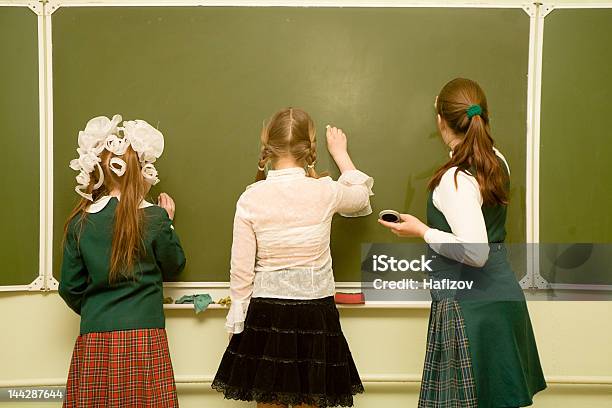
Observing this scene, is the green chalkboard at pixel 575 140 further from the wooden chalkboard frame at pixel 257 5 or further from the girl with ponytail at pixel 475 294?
the girl with ponytail at pixel 475 294

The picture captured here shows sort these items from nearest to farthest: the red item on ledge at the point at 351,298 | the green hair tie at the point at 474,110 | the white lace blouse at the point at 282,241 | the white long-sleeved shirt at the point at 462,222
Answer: the white long-sleeved shirt at the point at 462,222, the green hair tie at the point at 474,110, the white lace blouse at the point at 282,241, the red item on ledge at the point at 351,298

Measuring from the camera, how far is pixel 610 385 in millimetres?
2443

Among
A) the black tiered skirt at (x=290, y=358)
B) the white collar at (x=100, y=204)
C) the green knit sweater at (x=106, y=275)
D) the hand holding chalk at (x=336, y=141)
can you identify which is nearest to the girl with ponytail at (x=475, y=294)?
the black tiered skirt at (x=290, y=358)

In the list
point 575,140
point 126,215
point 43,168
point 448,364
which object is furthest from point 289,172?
point 575,140

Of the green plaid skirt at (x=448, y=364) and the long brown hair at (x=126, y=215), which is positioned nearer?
the green plaid skirt at (x=448, y=364)

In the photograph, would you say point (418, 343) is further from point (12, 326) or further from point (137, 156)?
point (12, 326)

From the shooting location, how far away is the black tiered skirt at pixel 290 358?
193 cm

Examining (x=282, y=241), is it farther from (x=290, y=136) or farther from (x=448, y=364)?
(x=448, y=364)

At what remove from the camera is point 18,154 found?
240cm

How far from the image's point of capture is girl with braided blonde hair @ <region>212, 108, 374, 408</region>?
6.36ft

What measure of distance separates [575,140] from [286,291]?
130 centimetres

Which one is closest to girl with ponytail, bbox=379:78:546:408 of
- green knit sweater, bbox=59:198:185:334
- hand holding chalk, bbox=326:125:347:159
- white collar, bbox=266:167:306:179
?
white collar, bbox=266:167:306:179

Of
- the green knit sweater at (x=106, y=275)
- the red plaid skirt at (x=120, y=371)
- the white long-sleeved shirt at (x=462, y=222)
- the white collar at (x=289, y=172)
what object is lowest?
the red plaid skirt at (x=120, y=371)

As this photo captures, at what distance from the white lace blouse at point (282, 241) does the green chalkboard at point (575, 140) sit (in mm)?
942
